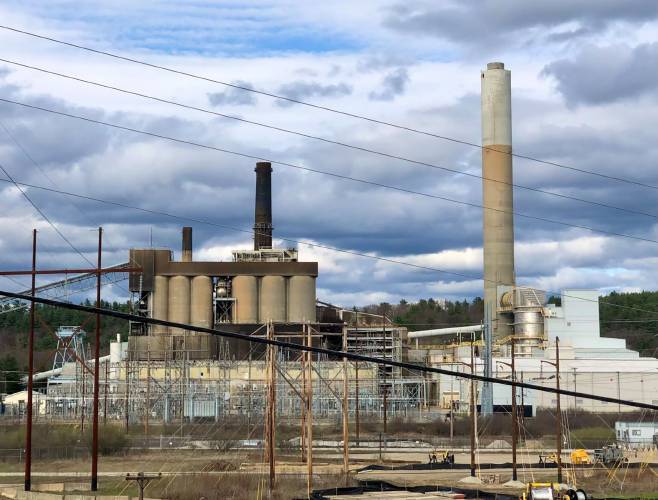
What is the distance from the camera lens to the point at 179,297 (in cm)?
9106

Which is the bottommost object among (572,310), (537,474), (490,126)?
(537,474)

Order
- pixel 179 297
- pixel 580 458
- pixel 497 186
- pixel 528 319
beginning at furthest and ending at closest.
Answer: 1. pixel 179 297
2. pixel 497 186
3. pixel 528 319
4. pixel 580 458

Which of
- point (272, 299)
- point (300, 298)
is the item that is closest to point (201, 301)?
point (272, 299)

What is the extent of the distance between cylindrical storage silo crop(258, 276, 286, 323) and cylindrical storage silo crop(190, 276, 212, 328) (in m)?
4.59

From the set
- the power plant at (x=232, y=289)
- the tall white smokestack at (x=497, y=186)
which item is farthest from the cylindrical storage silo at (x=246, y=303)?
the tall white smokestack at (x=497, y=186)

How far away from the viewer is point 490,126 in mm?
90438

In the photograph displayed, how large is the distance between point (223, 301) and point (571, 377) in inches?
1230

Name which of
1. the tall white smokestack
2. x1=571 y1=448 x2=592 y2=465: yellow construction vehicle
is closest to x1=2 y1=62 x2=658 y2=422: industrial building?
the tall white smokestack

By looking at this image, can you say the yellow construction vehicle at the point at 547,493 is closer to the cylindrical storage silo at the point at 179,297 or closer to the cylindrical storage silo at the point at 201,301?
the cylindrical storage silo at the point at 201,301

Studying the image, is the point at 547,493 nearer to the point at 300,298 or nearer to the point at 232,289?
the point at 300,298

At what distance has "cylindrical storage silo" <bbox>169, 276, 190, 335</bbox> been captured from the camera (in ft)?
298

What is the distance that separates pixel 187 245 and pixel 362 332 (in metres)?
18.6

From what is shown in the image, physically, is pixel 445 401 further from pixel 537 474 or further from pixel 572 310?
pixel 537 474

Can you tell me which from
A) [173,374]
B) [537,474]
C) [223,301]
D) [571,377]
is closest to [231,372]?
[173,374]
